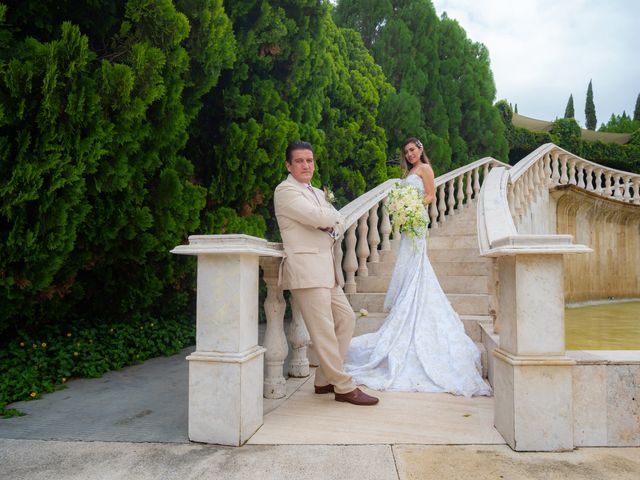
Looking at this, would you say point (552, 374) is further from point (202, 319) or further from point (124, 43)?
point (124, 43)

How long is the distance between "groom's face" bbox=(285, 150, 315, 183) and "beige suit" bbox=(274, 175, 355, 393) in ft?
0.17

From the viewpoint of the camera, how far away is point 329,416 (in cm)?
317

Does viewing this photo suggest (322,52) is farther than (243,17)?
Yes

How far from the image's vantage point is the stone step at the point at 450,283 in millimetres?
5594

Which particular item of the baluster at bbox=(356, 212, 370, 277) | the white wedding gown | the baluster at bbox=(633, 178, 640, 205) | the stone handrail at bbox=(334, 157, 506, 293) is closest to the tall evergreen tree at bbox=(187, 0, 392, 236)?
the stone handrail at bbox=(334, 157, 506, 293)

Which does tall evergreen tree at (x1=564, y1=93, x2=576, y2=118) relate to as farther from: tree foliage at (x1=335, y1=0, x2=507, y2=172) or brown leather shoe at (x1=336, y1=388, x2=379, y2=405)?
brown leather shoe at (x1=336, y1=388, x2=379, y2=405)

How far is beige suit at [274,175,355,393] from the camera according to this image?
3.19 meters

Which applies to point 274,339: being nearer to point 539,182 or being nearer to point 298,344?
point 298,344

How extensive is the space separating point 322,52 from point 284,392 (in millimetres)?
5086

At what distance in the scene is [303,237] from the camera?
128 inches

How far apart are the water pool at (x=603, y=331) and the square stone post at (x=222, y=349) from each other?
110 inches

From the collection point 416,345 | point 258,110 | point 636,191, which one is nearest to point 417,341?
point 416,345

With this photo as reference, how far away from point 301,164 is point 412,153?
6.35 feet

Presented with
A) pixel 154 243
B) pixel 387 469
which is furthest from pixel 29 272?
pixel 387 469
